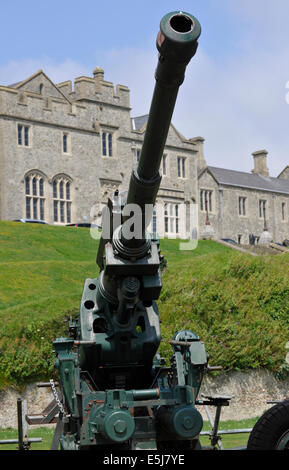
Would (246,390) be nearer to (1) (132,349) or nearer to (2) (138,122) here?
(1) (132,349)

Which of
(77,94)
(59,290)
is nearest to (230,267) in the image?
(59,290)

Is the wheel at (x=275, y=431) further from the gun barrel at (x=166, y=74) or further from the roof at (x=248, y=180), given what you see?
the roof at (x=248, y=180)

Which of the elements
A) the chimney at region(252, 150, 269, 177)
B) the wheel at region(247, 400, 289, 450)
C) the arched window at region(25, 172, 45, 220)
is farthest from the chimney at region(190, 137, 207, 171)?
the wheel at region(247, 400, 289, 450)

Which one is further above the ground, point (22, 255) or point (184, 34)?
point (22, 255)

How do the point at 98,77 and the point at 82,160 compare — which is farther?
the point at 98,77

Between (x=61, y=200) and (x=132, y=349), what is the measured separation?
44.1 metres

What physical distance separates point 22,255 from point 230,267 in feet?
46.0

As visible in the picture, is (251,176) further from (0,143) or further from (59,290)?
(59,290)

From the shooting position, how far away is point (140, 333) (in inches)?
372

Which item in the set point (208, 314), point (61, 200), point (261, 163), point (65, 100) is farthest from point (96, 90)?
point (208, 314)

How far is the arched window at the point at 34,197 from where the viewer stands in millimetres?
51156

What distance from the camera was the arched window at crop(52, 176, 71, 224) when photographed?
52.5 meters

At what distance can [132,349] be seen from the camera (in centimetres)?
935

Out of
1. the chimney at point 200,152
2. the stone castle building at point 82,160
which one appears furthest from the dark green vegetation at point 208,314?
the chimney at point 200,152
